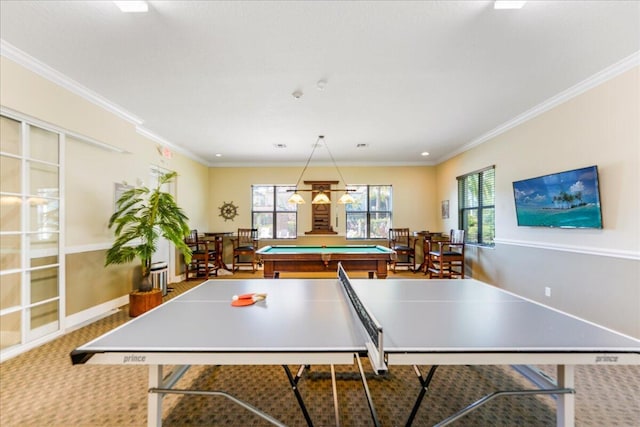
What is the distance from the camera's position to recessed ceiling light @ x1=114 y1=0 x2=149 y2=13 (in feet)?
6.19

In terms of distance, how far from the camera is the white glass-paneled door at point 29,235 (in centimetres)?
254

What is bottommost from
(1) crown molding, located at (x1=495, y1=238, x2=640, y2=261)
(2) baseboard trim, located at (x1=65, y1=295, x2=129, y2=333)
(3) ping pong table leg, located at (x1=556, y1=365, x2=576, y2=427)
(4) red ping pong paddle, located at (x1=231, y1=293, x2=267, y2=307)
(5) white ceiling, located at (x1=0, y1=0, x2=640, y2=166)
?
(2) baseboard trim, located at (x1=65, y1=295, x2=129, y2=333)

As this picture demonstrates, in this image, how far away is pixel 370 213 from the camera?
24.2 feet

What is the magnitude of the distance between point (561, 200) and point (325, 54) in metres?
3.31

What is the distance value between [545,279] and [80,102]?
6.30 meters

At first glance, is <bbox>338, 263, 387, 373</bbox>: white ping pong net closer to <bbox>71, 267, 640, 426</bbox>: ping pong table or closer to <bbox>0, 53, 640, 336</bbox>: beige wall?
<bbox>71, 267, 640, 426</bbox>: ping pong table

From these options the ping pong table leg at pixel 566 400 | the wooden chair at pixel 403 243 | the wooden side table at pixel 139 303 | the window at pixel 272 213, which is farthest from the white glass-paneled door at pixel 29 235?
the wooden chair at pixel 403 243

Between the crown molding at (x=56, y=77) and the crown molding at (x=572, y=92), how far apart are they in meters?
5.63

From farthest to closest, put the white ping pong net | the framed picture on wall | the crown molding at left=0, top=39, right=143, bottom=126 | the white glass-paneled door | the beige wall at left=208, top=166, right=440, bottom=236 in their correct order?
the beige wall at left=208, top=166, right=440, bottom=236, the framed picture on wall, the white glass-paneled door, the crown molding at left=0, top=39, right=143, bottom=126, the white ping pong net

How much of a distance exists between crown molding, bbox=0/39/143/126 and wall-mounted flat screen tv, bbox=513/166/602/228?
576cm

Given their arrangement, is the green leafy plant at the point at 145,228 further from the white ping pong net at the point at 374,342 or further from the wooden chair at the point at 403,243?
the wooden chair at the point at 403,243

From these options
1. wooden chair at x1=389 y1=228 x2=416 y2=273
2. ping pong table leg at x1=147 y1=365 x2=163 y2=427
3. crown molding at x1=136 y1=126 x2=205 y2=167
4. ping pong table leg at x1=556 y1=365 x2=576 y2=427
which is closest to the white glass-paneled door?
crown molding at x1=136 y1=126 x2=205 y2=167

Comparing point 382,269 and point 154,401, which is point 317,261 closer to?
point 382,269

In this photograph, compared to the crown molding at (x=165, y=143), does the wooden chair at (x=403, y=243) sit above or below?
below
